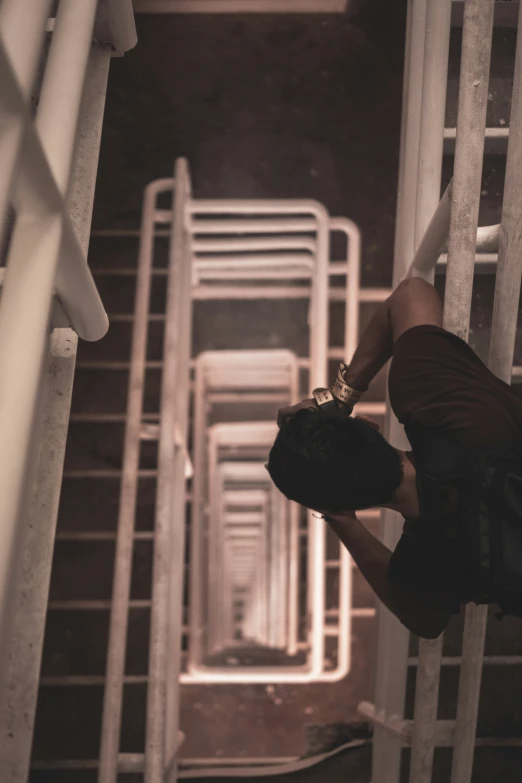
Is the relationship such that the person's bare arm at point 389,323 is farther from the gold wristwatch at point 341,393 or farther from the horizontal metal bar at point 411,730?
the horizontal metal bar at point 411,730

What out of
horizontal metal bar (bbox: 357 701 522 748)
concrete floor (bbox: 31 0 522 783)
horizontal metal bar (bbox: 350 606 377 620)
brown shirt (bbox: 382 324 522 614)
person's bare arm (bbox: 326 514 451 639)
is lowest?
horizontal metal bar (bbox: 350 606 377 620)

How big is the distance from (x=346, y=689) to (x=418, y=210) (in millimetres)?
3032

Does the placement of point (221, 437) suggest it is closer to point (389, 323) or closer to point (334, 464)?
point (389, 323)

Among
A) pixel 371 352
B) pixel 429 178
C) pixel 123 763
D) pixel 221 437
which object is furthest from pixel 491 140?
pixel 221 437

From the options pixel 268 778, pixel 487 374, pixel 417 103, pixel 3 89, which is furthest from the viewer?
pixel 268 778

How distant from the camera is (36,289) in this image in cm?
66

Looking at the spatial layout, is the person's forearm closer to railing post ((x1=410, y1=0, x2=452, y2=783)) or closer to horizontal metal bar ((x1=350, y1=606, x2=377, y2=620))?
railing post ((x1=410, y1=0, x2=452, y2=783))

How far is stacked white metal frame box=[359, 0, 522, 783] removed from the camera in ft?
4.20

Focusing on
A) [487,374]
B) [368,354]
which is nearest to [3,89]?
[487,374]

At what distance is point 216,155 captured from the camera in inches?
155

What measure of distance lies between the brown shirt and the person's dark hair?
0.35 ft

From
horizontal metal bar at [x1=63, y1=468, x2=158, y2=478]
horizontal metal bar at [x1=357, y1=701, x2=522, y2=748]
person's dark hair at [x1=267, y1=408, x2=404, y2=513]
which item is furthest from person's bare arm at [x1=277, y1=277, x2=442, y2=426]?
horizontal metal bar at [x1=63, y1=468, x2=158, y2=478]

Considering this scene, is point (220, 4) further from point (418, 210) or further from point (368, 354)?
point (368, 354)

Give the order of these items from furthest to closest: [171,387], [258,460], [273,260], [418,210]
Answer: [258,460] < [273,260] < [171,387] < [418,210]
